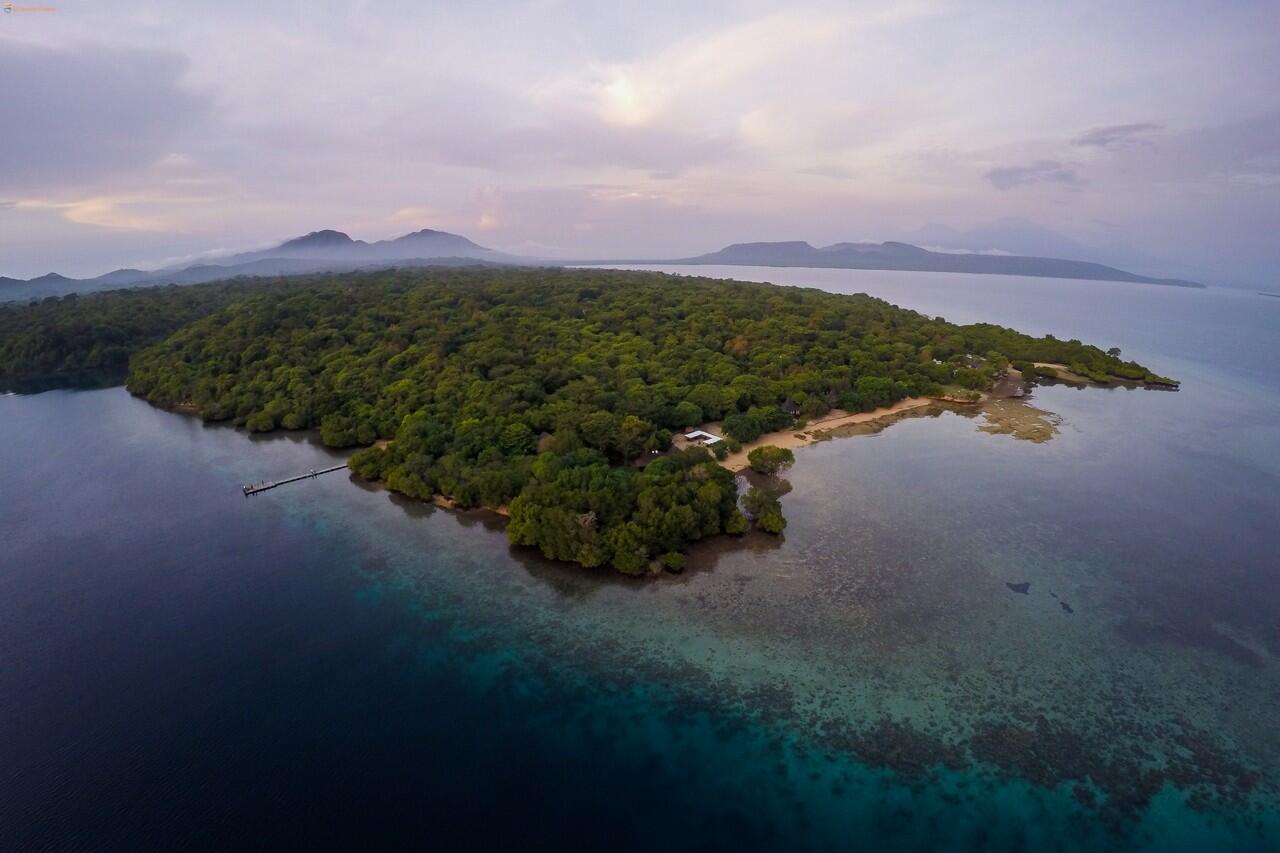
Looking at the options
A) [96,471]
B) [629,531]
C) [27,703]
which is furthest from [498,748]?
[96,471]

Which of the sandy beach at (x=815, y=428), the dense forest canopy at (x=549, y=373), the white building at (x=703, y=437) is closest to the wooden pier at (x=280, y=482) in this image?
the dense forest canopy at (x=549, y=373)

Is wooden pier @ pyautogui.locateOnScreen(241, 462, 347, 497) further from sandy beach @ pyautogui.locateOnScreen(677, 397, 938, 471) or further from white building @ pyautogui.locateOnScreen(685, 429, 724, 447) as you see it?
white building @ pyautogui.locateOnScreen(685, 429, 724, 447)

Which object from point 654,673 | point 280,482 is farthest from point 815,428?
point 280,482

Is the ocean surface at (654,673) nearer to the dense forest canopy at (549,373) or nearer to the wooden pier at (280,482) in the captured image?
the wooden pier at (280,482)

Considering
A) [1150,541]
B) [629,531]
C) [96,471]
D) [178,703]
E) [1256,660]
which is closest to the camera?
[178,703]

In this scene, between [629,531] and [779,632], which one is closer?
[779,632]

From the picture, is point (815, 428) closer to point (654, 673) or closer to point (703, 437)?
point (703, 437)

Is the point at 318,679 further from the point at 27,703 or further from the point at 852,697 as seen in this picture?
the point at 852,697
